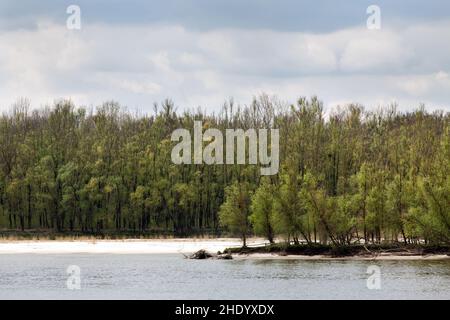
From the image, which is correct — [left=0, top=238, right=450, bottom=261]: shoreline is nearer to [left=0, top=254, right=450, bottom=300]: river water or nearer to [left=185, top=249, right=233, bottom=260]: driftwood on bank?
[left=185, top=249, right=233, bottom=260]: driftwood on bank

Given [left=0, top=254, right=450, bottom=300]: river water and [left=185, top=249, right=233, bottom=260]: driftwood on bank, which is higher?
[left=185, top=249, right=233, bottom=260]: driftwood on bank

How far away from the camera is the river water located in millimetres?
50281

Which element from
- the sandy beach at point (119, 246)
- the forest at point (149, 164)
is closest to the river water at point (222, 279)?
the sandy beach at point (119, 246)

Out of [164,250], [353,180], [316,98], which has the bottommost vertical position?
[164,250]

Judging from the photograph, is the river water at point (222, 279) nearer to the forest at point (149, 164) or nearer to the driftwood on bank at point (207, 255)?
the driftwood on bank at point (207, 255)

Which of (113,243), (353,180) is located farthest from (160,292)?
(113,243)

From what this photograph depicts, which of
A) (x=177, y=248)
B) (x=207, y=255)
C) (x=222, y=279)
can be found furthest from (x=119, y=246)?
(x=222, y=279)

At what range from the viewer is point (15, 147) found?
113062 mm

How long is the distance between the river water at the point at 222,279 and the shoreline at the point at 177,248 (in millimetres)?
2202

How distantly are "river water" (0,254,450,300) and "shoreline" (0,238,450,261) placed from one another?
2202 millimetres

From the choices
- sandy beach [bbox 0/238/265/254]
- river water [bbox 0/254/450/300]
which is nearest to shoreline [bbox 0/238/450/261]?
sandy beach [bbox 0/238/265/254]
